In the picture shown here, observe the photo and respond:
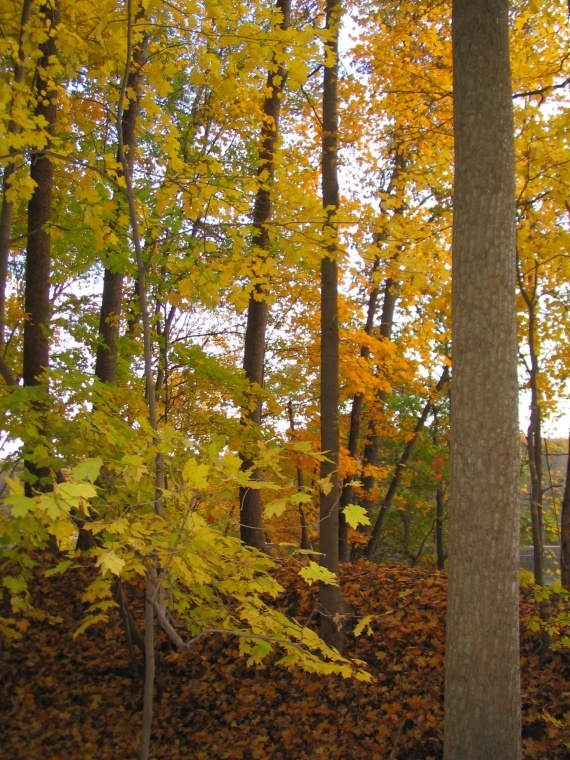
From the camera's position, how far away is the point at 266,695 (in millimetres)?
6160

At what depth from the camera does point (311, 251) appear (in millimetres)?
4938

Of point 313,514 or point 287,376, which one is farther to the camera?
point 313,514

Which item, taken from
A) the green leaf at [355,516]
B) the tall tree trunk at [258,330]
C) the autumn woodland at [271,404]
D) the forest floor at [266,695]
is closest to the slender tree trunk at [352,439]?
the autumn woodland at [271,404]

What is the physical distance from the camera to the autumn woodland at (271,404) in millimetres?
3545

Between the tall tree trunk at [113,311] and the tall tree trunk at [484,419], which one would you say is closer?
the tall tree trunk at [484,419]

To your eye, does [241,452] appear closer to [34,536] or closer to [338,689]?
[338,689]

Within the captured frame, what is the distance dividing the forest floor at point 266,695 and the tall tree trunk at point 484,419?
1.38 m

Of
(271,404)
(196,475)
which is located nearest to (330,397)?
(271,404)

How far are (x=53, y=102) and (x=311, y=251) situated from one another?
3.20m

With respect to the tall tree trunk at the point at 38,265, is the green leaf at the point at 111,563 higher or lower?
lower

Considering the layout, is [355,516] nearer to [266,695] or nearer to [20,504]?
[20,504]

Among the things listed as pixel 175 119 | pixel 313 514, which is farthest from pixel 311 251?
pixel 313 514

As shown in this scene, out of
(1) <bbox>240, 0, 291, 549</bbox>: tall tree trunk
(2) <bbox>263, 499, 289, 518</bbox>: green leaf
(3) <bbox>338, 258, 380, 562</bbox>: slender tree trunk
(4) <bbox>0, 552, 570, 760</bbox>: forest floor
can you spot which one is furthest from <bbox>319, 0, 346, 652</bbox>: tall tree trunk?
(3) <bbox>338, 258, 380, 562</bbox>: slender tree trunk

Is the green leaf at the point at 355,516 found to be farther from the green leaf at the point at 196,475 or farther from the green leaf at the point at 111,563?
the green leaf at the point at 111,563
